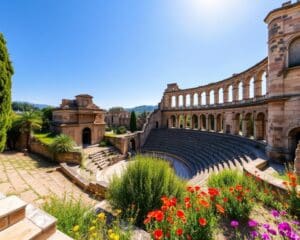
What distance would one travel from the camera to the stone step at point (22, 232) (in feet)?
6.91

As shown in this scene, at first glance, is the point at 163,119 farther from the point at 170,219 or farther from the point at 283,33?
the point at 170,219

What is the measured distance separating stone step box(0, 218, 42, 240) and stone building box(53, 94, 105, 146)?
602 inches

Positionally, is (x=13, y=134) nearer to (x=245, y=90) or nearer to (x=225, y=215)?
(x=225, y=215)

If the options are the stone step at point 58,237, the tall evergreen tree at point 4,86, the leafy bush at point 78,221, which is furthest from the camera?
the tall evergreen tree at point 4,86

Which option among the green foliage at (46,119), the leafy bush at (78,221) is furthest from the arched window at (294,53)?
the green foliage at (46,119)

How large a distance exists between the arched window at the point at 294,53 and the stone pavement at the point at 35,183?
13.1 m

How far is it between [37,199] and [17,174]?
425 cm

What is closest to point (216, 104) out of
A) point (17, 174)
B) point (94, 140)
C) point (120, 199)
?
point (94, 140)

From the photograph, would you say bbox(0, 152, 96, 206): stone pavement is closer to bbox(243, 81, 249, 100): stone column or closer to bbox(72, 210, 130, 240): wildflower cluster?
bbox(72, 210, 130, 240): wildflower cluster

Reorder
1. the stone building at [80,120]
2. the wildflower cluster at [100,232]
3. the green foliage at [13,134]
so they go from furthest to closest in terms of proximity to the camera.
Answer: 1. the stone building at [80,120]
2. the green foliage at [13,134]
3. the wildflower cluster at [100,232]

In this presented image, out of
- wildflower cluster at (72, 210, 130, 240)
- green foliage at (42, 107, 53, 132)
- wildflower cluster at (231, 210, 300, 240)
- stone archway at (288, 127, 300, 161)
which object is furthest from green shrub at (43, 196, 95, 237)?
green foliage at (42, 107, 53, 132)

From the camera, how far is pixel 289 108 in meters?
8.73

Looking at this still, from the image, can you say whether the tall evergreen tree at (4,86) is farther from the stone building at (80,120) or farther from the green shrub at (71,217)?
the stone building at (80,120)

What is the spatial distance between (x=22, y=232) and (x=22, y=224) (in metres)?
0.21
